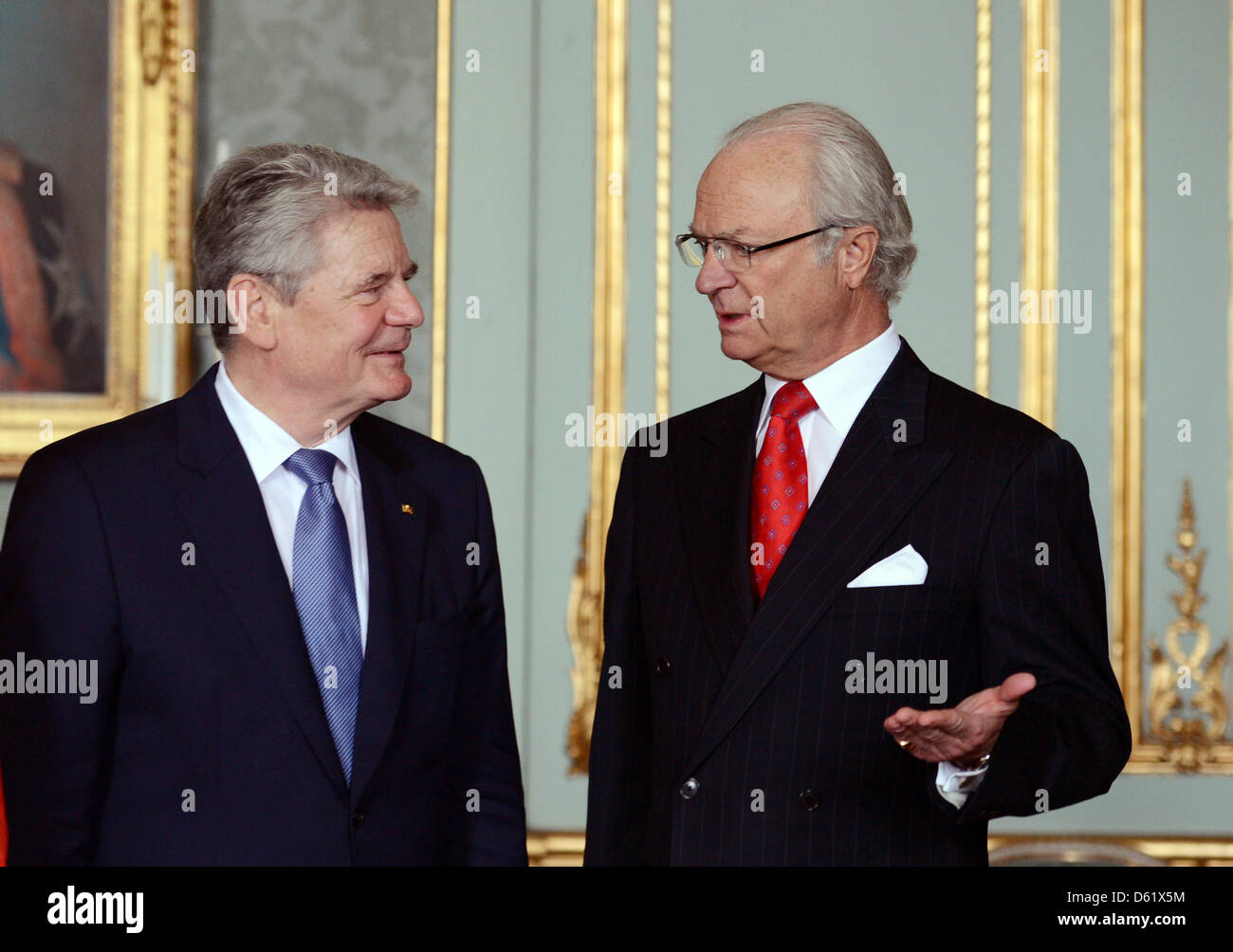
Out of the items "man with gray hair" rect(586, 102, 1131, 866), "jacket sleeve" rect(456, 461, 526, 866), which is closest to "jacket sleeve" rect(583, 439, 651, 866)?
"man with gray hair" rect(586, 102, 1131, 866)

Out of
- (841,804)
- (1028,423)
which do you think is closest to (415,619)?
(841,804)

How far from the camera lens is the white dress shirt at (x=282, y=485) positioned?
76.3 inches

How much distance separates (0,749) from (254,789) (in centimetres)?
36

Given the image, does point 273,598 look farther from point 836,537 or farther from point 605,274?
point 605,274

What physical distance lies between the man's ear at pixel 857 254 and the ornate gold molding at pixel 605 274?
1765 mm

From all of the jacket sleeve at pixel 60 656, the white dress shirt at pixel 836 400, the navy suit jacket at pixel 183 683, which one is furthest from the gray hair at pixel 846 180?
the jacket sleeve at pixel 60 656

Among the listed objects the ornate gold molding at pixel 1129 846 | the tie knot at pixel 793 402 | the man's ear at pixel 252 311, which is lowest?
the ornate gold molding at pixel 1129 846

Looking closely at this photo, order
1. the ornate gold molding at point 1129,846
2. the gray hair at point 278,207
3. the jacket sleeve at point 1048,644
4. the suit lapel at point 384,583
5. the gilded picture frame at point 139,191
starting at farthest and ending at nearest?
the ornate gold molding at point 1129,846 → the gilded picture frame at point 139,191 → the gray hair at point 278,207 → the suit lapel at point 384,583 → the jacket sleeve at point 1048,644

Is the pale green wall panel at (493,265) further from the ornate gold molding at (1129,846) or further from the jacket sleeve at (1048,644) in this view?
the jacket sleeve at (1048,644)

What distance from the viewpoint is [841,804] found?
1879 millimetres

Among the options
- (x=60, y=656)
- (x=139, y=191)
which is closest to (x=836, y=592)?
(x=60, y=656)

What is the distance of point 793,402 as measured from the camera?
2.04 meters

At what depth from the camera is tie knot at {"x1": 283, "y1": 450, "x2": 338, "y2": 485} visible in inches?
77.9
